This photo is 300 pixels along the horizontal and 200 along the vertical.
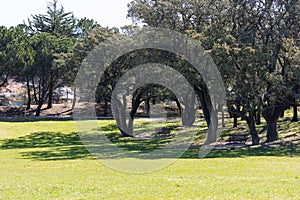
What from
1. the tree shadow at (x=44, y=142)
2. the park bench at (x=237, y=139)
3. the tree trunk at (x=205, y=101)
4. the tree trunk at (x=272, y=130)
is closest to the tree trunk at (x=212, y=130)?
the tree trunk at (x=205, y=101)

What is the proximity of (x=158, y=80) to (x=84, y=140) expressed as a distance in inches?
386

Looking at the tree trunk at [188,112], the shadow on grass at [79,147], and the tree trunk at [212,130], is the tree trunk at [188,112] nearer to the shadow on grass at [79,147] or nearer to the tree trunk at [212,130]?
the shadow on grass at [79,147]

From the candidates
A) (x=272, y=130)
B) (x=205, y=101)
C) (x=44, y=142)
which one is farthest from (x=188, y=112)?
(x=44, y=142)

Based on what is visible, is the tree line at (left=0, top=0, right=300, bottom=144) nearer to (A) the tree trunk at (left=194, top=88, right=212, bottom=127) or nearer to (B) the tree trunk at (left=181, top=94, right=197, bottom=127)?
(A) the tree trunk at (left=194, top=88, right=212, bottom=127)

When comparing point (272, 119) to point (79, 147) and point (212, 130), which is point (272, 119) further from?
point (79, 147)

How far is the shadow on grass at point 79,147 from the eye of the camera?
23084mm

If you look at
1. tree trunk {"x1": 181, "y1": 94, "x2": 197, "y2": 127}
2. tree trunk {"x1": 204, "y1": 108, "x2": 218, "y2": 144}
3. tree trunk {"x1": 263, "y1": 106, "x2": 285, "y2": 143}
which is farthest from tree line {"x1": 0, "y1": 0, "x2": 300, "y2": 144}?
tree trunk {"x1": 181, "y1": 94, "x2": 197, "y2": 127}

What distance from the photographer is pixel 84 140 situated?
36.0m

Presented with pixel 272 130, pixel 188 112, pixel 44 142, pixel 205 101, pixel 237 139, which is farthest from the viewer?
pixel 188 112

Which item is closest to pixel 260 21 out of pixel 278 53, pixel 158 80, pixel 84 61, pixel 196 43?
pixel 278 53

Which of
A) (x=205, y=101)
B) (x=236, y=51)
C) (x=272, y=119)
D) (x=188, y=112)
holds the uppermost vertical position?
(x=236, y=51)

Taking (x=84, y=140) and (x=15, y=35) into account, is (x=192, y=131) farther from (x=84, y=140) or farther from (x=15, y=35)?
(x=15, y=35)

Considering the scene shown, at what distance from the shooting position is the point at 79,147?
1171 inches

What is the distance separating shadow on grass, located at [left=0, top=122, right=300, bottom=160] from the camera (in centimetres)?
2308
